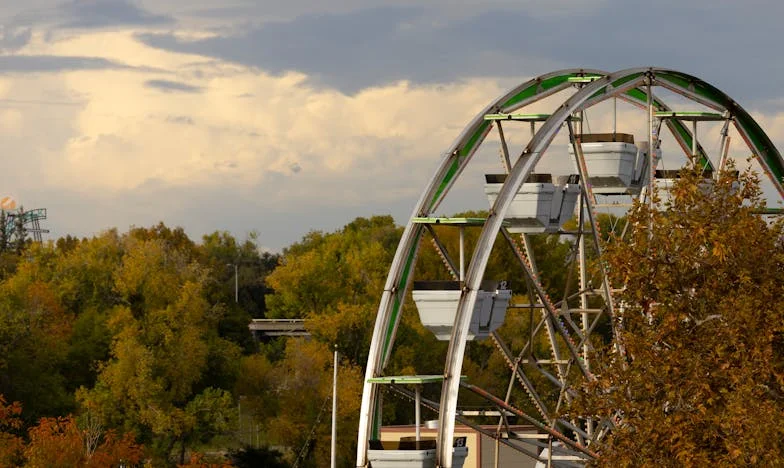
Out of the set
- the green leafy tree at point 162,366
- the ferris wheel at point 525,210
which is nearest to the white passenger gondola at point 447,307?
the ferris wheel at point 525,210

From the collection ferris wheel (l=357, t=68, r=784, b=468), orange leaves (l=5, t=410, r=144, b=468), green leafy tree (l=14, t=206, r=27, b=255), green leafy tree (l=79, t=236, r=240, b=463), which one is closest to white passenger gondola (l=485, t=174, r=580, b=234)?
ferris wheel (l=357, t=68, r=784, b=468)

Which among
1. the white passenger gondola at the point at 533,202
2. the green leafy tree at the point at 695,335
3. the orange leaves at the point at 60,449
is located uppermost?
the white passenger gondola at the point at 533,202

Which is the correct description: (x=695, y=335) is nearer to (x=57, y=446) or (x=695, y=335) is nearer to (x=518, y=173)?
(x=518, y=173)

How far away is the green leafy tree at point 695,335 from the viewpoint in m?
30.6

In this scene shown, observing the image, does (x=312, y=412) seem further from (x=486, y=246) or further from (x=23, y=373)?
Result: (x=486, y=246)

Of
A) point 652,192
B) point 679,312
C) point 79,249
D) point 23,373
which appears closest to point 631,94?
point 652,192

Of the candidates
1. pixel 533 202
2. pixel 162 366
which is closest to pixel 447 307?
pixel 533 202

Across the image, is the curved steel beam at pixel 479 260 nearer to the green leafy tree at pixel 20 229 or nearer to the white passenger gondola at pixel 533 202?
the white passenger gondola at pixel 533 202

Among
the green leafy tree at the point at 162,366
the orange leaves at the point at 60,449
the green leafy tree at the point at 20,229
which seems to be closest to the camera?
the orange leaves at the point at 60,449

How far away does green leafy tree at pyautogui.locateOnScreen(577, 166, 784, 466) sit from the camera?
30641 millimetres

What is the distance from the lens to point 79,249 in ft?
359

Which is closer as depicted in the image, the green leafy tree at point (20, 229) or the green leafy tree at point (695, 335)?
the green leafy tree at point (695, 335)

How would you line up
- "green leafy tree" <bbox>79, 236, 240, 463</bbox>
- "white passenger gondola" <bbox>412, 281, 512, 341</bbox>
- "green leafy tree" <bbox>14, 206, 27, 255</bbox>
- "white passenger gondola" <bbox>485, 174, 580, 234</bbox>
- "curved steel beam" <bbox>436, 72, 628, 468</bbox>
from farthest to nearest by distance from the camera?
"green leafy tree" <bbox>14, 206, 27, 255</bbox>
"green leafy tree" <bbox>79, 236, 240, 463</bbox>
"white passenger gondola" <bbox>485, 174, 580, 234</bbox>
"white passenger gondola" <bbox>412, 281, 512, 341</bbox>
"curved steel beam" <bbox>436, 72, 628, 468</bbox>

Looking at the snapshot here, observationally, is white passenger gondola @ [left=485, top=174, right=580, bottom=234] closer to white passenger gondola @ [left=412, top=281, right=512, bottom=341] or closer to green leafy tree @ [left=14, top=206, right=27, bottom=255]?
white passenger gondola @ [left=412, top=281, right=512, bottom=341]
